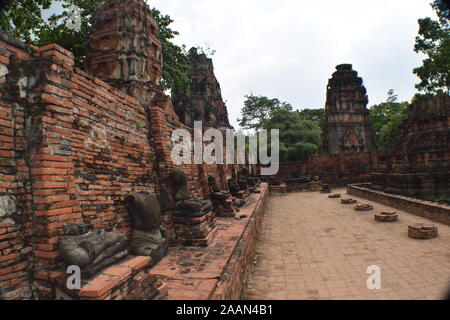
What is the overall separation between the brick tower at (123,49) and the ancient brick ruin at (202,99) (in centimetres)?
1145

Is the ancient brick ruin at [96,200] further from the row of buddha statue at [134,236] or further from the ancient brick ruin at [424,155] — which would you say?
the ancient brick ruin at [424,155]

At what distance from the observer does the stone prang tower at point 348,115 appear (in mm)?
28125

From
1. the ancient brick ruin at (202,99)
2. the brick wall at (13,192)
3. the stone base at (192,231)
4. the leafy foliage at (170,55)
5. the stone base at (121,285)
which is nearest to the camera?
the stone base at (121,285)

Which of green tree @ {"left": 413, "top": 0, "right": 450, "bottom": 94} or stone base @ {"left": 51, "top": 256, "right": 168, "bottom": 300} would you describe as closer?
Result: stone base @ {"left": 51, "top": 256, "right": 168, "bottom": 300}

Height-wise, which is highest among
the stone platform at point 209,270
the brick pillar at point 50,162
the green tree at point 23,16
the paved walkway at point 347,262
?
the green tree at point 23,16

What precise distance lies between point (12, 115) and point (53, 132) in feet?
1.14

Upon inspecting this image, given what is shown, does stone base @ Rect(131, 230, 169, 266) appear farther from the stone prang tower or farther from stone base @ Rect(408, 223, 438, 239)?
the stone prang tower

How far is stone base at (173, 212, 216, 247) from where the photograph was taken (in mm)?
4195

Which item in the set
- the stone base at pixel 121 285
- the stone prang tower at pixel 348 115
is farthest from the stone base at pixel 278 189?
the stone base at pixel 121 285

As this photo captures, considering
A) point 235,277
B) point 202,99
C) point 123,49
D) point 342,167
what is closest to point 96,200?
point 235,277

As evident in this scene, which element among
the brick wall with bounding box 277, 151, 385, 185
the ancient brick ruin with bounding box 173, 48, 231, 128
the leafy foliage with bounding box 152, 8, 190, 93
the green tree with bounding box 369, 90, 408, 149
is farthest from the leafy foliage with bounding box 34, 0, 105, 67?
the green tree with bounding box 369, 90, 408, 149

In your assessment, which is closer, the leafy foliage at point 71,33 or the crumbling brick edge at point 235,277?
the crumbling brick edge at point 235,277

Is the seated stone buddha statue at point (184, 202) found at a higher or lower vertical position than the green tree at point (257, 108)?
lower

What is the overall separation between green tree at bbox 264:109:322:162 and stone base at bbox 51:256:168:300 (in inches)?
843
